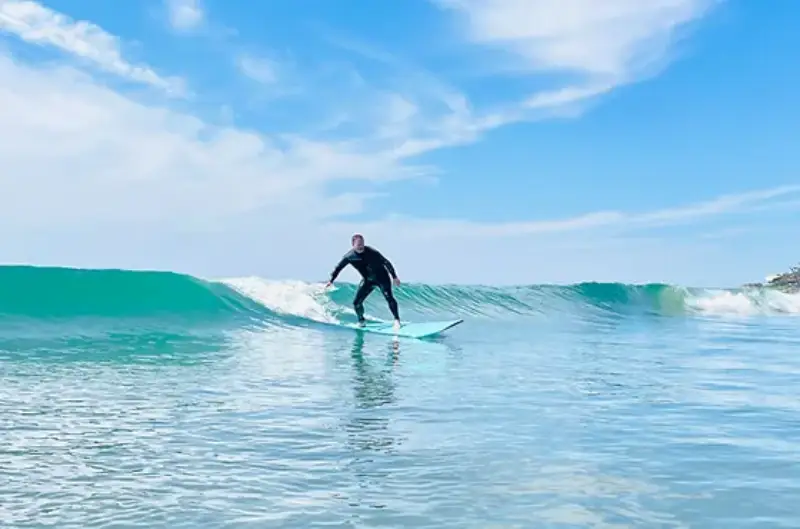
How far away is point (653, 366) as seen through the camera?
10250mm

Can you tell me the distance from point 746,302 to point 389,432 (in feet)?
99.9

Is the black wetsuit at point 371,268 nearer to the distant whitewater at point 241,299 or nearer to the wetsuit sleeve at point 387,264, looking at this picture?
the wetsuit sleeve at point 387,264

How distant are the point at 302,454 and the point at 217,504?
1099 millimetres

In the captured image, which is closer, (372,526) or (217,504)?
(372,526)

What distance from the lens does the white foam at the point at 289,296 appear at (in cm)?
1903

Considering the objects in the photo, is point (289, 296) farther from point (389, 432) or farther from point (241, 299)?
point (389, 432)

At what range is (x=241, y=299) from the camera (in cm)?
1917

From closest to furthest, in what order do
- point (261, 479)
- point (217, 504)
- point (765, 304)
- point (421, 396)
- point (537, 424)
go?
point (217, 504) < point (261, 479) < point (537, 424) < point (421, 396) < point (765, 304)

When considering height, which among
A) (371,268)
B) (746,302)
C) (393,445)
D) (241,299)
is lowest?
(393,445)

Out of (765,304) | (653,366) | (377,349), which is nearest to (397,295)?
(377,349)

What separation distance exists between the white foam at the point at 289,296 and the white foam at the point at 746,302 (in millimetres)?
17962

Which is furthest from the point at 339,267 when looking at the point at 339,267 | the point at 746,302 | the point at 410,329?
the point at 746,302

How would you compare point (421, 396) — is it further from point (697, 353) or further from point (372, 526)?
point (697, 353)

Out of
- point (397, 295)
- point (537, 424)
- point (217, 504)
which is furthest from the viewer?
point (397, 295)
